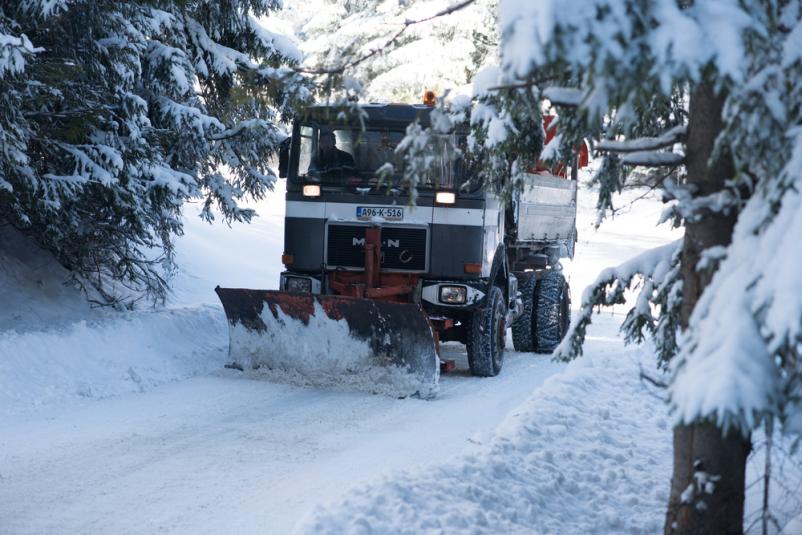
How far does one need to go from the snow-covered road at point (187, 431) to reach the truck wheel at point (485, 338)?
158 mm

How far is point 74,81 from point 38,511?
18.7 ft

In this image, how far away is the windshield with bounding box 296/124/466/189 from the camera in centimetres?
962

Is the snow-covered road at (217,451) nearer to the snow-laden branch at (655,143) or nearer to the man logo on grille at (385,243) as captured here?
the man logo on grille at (385,243)

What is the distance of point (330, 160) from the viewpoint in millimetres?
9797

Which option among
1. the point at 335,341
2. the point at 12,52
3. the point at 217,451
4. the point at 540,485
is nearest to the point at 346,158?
the point at 335,341

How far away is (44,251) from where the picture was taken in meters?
12.6

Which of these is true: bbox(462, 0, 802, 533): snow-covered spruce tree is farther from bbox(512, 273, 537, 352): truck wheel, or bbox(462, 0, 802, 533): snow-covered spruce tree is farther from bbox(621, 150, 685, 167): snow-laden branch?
bbox(512, 273, 537, 352): truck wheel

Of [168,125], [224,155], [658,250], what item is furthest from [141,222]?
[658,250]

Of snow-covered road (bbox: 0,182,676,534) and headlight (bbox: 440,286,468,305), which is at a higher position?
headlight (bbox: 440,286,468,305)

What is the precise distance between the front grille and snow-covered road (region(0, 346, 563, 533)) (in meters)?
1.34

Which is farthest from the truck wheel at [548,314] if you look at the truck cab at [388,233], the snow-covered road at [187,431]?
the truck cab at [388,233]

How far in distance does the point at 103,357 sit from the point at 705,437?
22.4 feet

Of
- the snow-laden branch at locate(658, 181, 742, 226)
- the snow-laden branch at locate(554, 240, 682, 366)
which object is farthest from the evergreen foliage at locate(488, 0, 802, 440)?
the snow-laden branch at locate(554, 240, 682, 366)

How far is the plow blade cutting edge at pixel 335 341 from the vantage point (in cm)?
877
